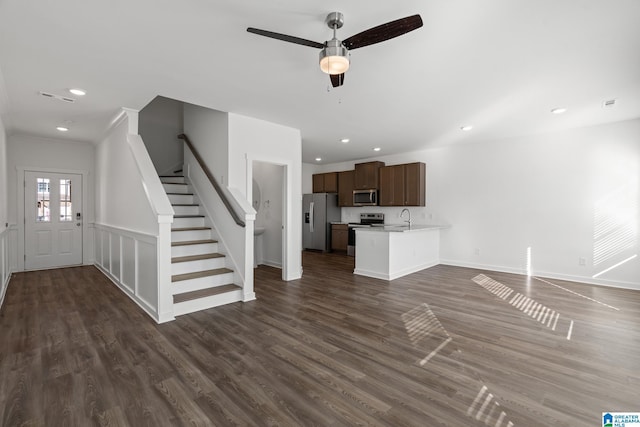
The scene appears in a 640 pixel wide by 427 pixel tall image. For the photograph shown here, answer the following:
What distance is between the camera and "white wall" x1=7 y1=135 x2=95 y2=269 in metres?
5.64

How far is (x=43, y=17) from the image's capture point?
214 cm

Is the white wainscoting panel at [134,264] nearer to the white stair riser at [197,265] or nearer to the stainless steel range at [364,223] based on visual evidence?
the white stair riser at [197,265]

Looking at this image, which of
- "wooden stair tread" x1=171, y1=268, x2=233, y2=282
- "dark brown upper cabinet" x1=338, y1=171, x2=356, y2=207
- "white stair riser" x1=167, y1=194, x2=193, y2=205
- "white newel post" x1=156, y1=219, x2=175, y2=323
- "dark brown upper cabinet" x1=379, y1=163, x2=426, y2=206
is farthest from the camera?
"dark brown upper cabinet" x1=338, y1=171, x2=356, y2=207

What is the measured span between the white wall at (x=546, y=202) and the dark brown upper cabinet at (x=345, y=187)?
2.15 metres

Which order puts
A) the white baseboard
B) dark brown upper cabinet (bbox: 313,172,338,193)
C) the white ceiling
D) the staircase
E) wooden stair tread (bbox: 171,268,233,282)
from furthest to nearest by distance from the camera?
dark brown upper cabinet (bbox: 313,172,338,193), the white baseboard, wooden stair tread (bbox: 171,268,233,282), the staircase, the white ceiling

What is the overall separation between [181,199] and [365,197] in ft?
14.9

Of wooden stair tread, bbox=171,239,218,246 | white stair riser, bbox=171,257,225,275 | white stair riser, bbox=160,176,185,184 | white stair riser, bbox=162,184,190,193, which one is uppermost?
white stair riser, bbox=160,176,185,184

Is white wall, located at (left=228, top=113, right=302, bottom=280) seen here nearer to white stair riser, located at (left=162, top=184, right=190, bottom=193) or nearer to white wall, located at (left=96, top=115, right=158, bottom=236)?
white wall, located at (left=96, top=115, right=158, bottom=236)

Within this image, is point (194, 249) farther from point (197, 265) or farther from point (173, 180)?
point (173, 180)

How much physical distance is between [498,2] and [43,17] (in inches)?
125

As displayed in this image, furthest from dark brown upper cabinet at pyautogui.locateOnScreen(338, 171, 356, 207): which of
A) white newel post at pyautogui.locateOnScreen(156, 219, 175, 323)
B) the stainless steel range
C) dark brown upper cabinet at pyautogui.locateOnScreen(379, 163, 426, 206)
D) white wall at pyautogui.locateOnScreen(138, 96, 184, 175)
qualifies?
white newel post at pyautogui.locateOnScreen(156, 219, 175, 323)

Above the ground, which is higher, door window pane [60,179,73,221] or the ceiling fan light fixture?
the ceiling fan light fixture

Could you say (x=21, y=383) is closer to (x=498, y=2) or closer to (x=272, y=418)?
(x=272, y=418)

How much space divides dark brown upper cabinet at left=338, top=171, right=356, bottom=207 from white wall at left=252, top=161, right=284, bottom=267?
101 inches
